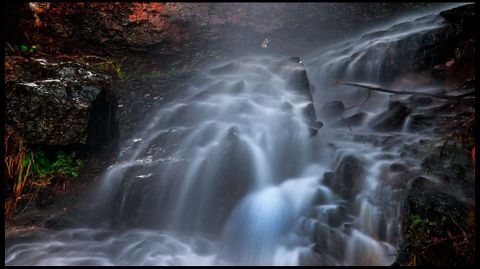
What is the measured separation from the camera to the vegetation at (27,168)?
5.37m

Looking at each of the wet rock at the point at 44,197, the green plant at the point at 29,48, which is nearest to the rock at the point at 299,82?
the wet rock at the point at 44,197

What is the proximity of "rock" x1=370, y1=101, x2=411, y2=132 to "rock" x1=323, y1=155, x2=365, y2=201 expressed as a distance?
4.69ft

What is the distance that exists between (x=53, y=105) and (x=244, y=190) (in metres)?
3.34

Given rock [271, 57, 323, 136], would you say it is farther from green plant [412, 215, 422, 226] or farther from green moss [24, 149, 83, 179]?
green moss [24, 149, 83, 179]

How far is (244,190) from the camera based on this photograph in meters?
5.17

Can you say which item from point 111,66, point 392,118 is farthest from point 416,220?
point 111,66

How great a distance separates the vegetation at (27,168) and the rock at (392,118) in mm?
5324

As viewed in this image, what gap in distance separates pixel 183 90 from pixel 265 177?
309cm

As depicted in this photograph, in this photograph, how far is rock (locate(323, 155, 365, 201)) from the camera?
15.6 ft

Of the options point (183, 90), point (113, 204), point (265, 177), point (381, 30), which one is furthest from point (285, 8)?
point (113, 204)

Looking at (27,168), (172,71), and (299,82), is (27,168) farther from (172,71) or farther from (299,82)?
(299,82)

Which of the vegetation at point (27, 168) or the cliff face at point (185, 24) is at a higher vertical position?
the cliff face at point (185, 24)

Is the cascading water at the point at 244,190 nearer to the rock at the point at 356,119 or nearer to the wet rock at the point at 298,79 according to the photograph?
the wet rock at the point at 298,79

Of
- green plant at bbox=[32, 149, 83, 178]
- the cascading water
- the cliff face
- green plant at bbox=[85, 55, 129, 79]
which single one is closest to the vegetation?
green plant at bbox=[32, 149, 83, 178]
